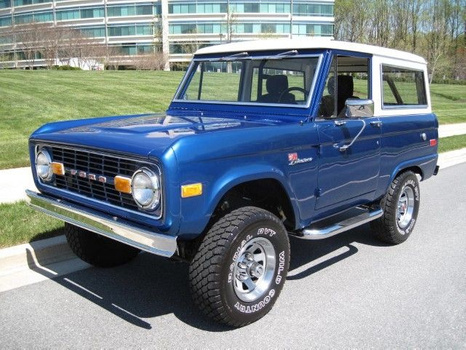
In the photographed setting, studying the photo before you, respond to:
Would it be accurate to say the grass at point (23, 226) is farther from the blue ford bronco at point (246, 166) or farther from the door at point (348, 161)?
the door at point (348, 161)

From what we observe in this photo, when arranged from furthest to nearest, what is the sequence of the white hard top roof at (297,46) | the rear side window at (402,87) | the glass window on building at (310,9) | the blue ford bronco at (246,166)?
the glass window on building at (310,9) < the rear side window at (402,87) < the white hard top roof at (297,46) < the blue ford bronco at (246,166)

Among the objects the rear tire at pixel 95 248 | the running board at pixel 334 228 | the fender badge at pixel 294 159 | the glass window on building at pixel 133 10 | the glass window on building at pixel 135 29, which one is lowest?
the rear tire at pixel 95 248

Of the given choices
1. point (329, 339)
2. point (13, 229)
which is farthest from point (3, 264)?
point (329, 339)

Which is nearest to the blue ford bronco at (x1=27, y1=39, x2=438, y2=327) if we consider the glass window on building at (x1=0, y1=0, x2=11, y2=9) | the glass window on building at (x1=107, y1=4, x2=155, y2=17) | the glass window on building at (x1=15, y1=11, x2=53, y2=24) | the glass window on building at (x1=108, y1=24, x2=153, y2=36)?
the glass window on building at (x1=108, y1=24, x2=153, y2=36)

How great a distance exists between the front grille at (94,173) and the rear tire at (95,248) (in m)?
0.61

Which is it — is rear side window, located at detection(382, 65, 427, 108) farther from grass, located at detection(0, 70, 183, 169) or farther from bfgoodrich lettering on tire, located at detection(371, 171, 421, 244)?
grass, located at detection(0, 70, 183, 169)

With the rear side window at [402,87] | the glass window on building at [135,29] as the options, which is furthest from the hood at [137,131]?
the glass window on building at [135,29]

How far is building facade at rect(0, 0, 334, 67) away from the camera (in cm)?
6291

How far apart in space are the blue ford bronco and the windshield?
0.01 m

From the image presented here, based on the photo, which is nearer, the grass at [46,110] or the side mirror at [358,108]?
the side mirror at [358,108]

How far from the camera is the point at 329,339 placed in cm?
351

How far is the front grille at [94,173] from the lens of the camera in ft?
11.3

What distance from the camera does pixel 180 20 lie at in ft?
213

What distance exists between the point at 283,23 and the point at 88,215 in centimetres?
6507
